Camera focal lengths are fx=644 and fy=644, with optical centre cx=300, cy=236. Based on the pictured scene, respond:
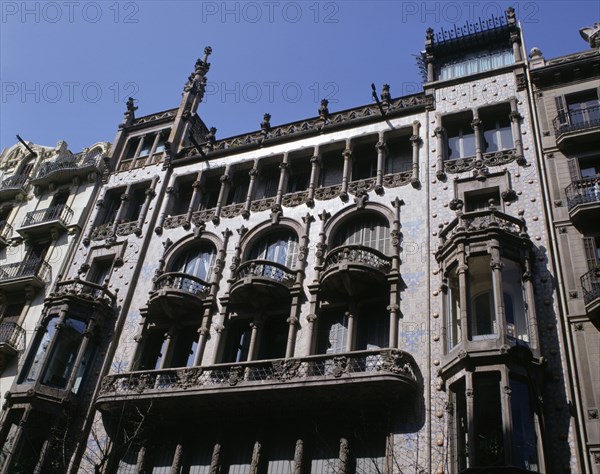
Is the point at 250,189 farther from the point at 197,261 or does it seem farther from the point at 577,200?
the point at 577,200

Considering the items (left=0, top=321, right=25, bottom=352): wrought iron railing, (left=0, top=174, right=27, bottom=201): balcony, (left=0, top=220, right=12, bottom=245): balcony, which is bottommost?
(left=0, top=321, right=25, bottom=352): wrought iron railing

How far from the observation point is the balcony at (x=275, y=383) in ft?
63.4

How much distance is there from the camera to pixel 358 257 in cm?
2317

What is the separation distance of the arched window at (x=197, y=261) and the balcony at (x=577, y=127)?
48.0 ft

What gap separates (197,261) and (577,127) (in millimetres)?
16116

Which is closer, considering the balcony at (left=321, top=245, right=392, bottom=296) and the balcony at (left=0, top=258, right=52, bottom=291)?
the balcony at (left=321, top=245, right=392, bottom=296)

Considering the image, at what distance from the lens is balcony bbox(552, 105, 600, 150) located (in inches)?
896

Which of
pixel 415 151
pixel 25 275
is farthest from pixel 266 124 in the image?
pixel 25 275

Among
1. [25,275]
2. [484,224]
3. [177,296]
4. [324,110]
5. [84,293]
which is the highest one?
[324,110]

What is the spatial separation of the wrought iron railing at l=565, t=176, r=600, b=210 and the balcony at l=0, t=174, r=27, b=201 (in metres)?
28.3

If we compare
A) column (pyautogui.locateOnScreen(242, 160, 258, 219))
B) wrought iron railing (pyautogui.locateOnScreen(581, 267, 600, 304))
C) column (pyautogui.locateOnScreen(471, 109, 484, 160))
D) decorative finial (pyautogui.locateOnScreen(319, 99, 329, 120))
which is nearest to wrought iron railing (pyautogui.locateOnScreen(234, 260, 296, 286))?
column (pyautogui.locateOnScreen(242, 160, 258, 219))

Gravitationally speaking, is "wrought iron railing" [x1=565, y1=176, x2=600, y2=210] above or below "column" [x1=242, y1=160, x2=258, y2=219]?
below

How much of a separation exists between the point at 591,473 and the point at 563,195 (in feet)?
31.5

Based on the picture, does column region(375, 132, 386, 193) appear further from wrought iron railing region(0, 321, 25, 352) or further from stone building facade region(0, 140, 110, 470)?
wrought iron railing region(0, 321, 25, 352)
